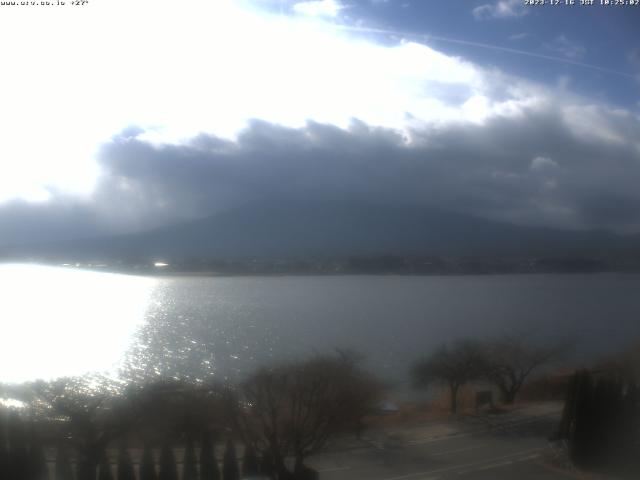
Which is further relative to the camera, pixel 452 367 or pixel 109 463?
pixel 452 367

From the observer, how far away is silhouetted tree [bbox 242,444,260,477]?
22.6ft

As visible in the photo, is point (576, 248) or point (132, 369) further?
point (576, 248)

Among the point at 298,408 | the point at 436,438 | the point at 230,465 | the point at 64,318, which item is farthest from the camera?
the point at 64,318

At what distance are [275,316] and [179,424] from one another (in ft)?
22.6

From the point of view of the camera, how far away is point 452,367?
1103 cm

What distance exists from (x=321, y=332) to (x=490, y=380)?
3287mm

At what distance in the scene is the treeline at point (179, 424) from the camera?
6.26 meters

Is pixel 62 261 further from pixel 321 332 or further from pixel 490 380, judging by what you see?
pixel 490 380

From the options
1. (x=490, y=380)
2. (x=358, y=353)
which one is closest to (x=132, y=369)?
(x=358, y=353)

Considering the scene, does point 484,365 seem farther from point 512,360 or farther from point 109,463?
point 109,463

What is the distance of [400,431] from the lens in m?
8.41

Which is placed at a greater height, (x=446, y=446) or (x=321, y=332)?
(x=321, y=332)

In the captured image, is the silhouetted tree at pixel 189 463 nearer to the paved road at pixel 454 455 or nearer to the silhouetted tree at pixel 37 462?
the silhouetted tree at pixel 37 462

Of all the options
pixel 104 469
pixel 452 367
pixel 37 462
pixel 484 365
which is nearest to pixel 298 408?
pixel 104 469
